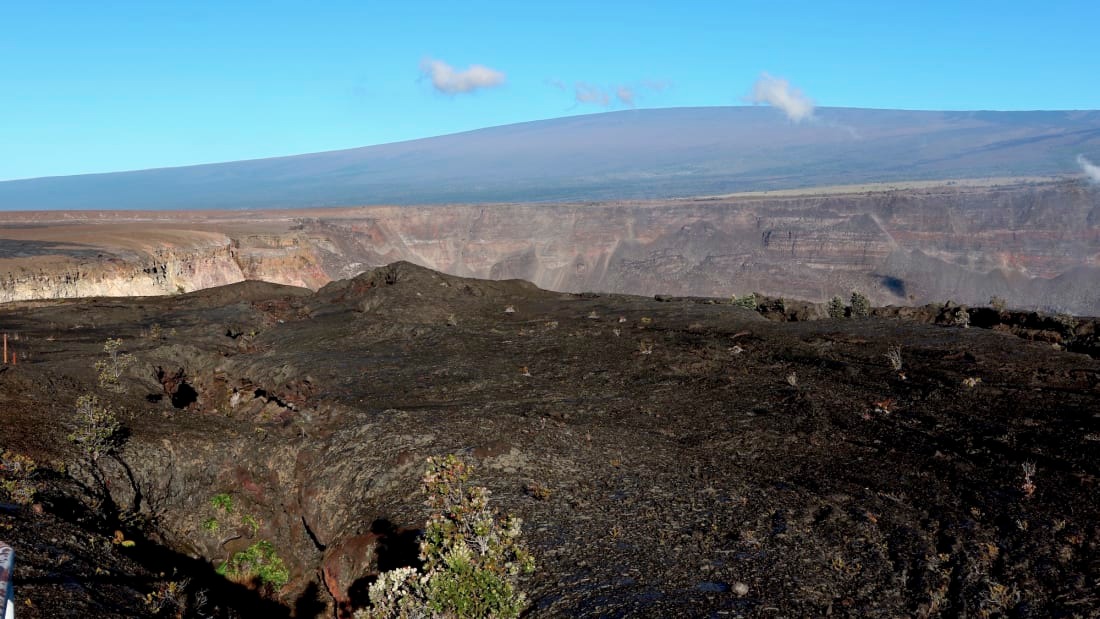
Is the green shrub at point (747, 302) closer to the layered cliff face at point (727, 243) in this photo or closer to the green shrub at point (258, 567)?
the green shrub at point (258, 567)

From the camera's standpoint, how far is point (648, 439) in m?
12.6

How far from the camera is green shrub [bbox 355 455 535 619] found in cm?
670

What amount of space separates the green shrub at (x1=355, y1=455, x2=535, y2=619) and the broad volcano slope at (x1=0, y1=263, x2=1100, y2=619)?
3.52 feet

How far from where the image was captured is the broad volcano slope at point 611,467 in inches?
317

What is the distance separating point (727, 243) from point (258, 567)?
74510mm

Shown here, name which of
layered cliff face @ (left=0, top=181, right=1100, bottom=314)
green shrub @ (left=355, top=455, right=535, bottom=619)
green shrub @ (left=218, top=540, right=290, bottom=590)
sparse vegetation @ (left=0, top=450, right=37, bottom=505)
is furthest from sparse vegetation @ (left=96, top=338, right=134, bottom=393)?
layered cliff face @ (left=0, top=181, right=1100, bottom=314)

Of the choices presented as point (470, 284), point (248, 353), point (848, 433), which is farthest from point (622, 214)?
point (848, 433)

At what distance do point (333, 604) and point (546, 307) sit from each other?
16834 millimetres

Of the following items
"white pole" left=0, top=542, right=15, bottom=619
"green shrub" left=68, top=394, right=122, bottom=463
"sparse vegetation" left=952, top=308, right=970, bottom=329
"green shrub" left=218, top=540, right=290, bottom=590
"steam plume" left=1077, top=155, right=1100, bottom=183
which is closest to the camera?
"white pole" left=0, top=542, right=15, bottom=619

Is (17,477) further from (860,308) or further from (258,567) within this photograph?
(860,308)

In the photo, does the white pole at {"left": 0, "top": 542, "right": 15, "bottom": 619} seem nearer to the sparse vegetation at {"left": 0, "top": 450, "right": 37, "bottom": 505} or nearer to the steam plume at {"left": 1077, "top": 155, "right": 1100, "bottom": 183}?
the sparse vegetation at {"left": 0, "top": 450, "right": 37, "bottom": 505}

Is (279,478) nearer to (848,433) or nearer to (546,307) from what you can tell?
(848,433)

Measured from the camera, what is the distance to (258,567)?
10875mm

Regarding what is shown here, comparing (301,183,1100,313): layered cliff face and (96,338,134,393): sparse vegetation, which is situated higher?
(96,338,134,393): sparse vegetation
